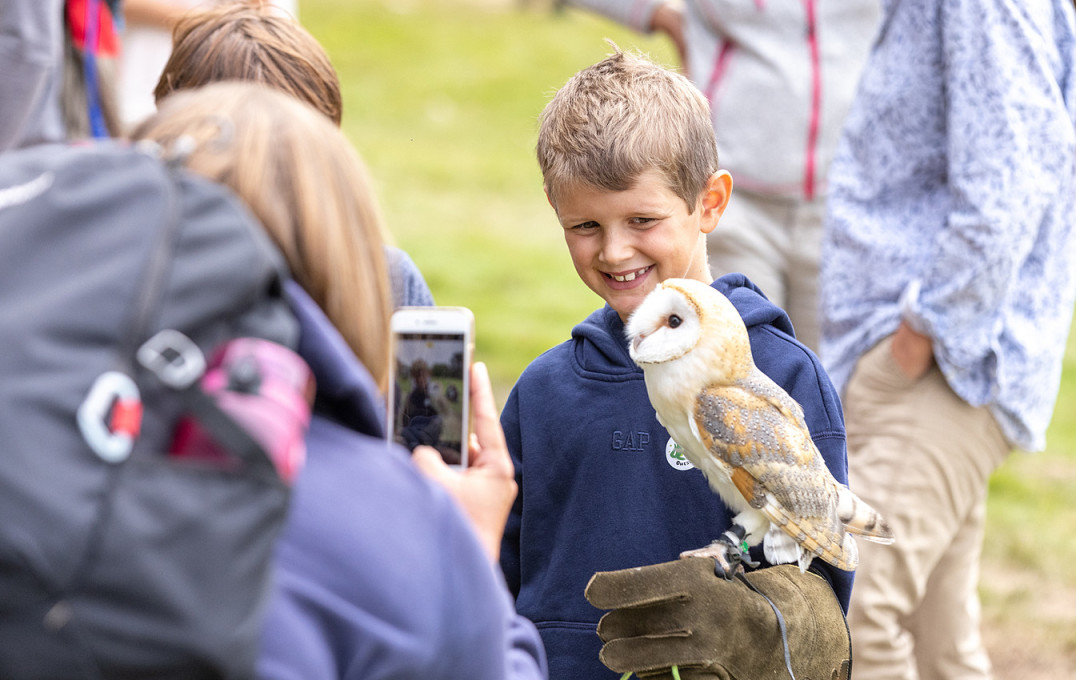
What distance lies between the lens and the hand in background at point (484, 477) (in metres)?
1.35

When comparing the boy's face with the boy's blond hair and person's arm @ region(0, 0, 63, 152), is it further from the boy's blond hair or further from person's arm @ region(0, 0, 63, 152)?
person's arm @ region(0, 0, 63, 152)

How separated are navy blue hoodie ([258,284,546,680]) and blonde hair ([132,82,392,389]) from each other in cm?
4

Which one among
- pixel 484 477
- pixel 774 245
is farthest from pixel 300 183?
pixel 774 245

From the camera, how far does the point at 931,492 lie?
2729mm

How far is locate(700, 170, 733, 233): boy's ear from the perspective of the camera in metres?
1.95

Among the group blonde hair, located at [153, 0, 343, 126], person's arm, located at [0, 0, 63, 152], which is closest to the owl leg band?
blonde hair, located at [153, 0, 343, 126]

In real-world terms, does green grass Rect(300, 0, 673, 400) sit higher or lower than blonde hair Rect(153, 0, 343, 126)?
lower

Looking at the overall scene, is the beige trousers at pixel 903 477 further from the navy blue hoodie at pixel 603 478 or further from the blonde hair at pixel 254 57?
the blonde hair at pixel 254 57

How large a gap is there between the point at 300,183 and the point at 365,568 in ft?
1.32

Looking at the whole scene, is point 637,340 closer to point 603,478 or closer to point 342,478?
point 603,478

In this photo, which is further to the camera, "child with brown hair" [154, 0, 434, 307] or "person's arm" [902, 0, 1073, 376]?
"person's arm" [902, 0, 1073, 376]

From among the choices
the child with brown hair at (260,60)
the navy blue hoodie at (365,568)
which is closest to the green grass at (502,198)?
the child with brown hair at (260,60)

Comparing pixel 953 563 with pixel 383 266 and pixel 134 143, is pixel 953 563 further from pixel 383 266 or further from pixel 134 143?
pixel 134 143

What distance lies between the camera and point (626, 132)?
1.85 metres
